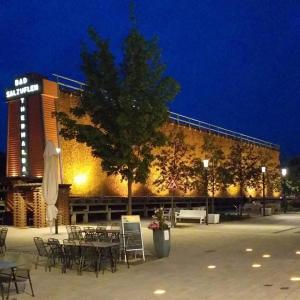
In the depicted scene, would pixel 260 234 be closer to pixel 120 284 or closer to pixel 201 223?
pixel 201 223

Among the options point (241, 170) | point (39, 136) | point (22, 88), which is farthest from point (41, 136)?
point (241, 170)

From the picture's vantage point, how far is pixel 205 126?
2098 inches

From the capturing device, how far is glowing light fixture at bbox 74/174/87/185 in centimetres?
3391

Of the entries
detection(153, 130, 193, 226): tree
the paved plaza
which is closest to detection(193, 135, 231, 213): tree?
detection(153, 130, 193, 226): tree

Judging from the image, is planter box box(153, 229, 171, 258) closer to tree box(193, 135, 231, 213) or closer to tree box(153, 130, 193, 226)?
tree box(153, 130, 193, 226)

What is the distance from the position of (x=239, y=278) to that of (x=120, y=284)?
2.37 m

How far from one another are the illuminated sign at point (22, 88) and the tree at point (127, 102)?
58.0 ft

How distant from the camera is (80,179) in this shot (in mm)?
34156

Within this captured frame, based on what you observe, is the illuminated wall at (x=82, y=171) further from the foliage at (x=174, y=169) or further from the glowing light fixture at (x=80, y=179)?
the foliage at (x=174, y=169)

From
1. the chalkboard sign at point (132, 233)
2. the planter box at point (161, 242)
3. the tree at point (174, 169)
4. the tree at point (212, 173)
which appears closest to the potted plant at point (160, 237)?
the planter box at point (161, 242)

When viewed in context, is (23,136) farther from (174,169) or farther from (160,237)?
(160,237)

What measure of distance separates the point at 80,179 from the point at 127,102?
19.9 m

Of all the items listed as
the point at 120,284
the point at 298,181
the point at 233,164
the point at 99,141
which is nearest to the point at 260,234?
the point at 99,141

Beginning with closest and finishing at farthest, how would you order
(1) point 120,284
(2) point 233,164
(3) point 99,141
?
(1) point 120,284 → (3) point 99,141 → (2) point 233,164
